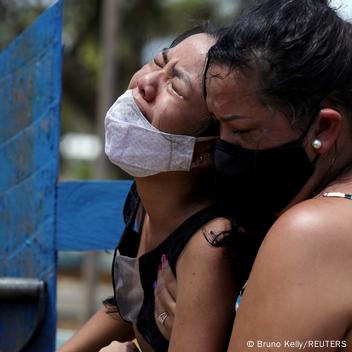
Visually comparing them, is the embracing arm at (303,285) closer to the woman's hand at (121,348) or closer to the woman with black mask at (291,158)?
the woman with black mask at (291,158)

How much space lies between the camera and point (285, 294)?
1.59 metres

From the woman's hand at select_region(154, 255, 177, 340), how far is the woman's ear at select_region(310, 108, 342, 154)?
1.85ft

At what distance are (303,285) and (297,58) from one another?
498 mm

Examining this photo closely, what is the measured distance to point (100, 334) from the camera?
8.47ft

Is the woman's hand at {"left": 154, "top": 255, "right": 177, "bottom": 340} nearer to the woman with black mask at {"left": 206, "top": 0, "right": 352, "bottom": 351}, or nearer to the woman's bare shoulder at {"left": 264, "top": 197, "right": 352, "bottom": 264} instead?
the woman with black mask at {"left": 206, "top": 0, "right": 352, "bottom": 351}

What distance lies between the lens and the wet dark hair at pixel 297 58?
5.72 ft

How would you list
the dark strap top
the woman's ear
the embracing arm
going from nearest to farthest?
the embracing arm → the woman's ear → the dark strap top

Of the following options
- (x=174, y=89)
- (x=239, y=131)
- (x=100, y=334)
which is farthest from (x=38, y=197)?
(x=239, y=131)

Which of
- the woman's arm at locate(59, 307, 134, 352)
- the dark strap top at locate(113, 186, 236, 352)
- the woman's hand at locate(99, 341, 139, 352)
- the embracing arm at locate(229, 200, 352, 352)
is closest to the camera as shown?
the embracing arm at locate(229, 200, 352, 352)

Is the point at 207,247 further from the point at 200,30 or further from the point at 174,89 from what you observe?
the point at 200,30

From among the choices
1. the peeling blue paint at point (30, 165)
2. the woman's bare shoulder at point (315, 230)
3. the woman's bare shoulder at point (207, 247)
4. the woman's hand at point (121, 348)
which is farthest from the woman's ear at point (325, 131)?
the peeling blue paint at point (30, 165)

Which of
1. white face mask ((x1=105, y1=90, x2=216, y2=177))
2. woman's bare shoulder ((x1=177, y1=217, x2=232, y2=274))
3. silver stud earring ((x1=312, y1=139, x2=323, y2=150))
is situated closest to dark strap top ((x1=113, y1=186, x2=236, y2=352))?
woman's bare shoulder ((x1=177, y1=217, x2=232, y2=274))

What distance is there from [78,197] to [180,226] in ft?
2.73

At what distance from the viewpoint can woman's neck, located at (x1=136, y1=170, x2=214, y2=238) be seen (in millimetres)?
2152
